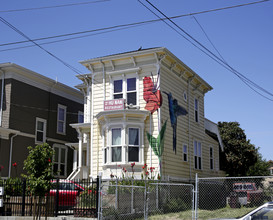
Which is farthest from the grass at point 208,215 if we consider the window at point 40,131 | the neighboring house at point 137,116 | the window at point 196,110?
the window at point 40,131

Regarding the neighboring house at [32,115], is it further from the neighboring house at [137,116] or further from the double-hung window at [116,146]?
the double-hung window at [116,146]

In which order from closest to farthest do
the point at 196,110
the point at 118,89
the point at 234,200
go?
the point at 234,200 < the point at 118,89 < the point at 196,110

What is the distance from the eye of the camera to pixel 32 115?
27.8m

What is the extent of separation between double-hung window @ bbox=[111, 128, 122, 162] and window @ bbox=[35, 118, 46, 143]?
8.77 m

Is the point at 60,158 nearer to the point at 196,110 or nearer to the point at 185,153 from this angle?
the point at 185,153

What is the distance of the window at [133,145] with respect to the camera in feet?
70.4

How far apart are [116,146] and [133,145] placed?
99 cm

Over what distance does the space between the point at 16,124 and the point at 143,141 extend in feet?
32.4

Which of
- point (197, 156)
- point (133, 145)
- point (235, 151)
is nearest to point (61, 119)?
point (133, 145)

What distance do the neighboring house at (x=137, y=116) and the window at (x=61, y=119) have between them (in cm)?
567

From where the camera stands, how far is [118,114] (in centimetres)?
2155

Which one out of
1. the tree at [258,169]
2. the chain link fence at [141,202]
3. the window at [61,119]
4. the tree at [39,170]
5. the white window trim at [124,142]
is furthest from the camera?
the tree at [258,169]

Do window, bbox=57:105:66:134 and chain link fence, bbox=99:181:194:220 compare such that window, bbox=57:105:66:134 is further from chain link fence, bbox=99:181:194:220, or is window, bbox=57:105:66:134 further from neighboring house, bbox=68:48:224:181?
chain link fence, bbox=99:181:194:220

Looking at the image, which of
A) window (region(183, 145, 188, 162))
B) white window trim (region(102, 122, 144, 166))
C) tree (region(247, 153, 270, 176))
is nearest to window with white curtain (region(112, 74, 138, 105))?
white window trim (region(102, 122, 144, 166))
